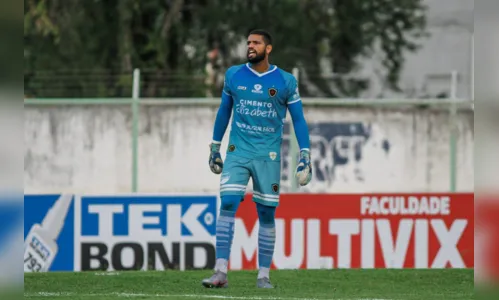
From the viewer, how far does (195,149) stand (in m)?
19.2

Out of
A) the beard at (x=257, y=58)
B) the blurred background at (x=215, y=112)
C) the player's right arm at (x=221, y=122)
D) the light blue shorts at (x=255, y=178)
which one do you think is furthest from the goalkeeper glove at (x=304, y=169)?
the blurred background at (x=215, y=112)

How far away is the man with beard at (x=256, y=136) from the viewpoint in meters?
8.67

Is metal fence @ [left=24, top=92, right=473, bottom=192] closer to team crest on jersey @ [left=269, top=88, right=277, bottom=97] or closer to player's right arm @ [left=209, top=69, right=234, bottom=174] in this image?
player's right arm @ [left=209, top=69, right=234, bottom=174]

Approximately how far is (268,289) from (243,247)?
5.34 m

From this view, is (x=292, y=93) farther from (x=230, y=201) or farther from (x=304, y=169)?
(x=230, y=201)

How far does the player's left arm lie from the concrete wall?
31.9ft

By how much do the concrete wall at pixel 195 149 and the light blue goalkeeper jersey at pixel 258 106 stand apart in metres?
9.80

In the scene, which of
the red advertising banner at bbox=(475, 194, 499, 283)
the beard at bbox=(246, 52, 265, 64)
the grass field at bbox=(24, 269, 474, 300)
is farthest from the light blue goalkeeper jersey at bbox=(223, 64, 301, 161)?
the red advertising banner at bbox=(475, 194, 499, 283)

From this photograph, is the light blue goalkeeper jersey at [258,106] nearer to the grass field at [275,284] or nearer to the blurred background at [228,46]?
the grass field at [275,284]

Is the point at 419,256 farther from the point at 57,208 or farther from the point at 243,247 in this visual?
the point at 57,208

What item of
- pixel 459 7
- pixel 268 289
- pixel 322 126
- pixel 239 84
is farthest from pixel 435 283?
pixel 459 7

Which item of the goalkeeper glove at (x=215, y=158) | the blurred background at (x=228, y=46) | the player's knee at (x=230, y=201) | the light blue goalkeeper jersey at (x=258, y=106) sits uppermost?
the blurred background at (x=228, y=46)

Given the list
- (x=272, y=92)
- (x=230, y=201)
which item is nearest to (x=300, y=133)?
(x=272, y=92)

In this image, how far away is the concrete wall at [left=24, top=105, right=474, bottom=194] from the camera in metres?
18.9
